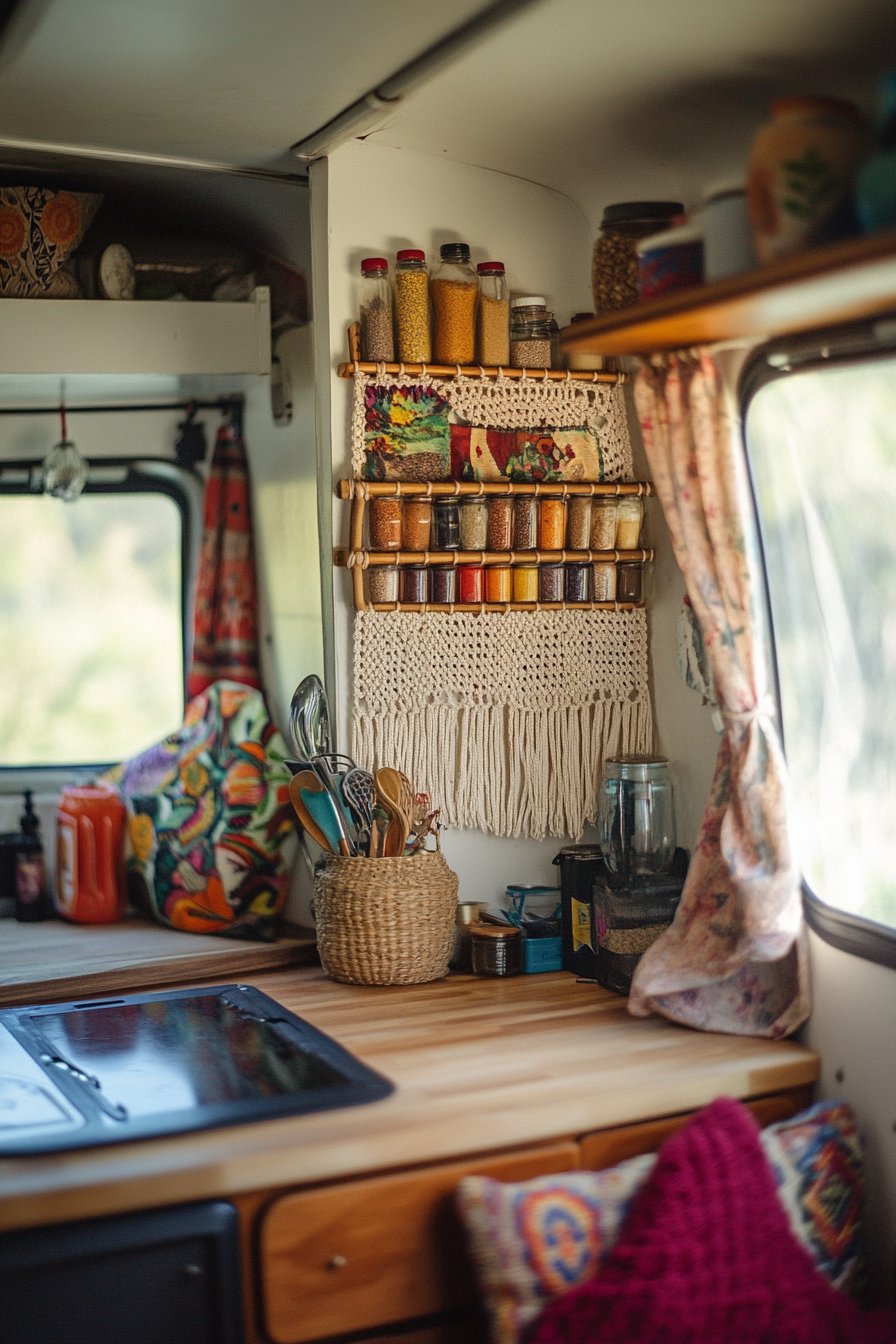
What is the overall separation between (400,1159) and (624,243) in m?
1.31

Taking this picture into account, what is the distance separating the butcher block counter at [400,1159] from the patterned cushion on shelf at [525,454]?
1.01m

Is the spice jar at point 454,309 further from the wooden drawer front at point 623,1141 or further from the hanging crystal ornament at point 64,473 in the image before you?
the wooden drawer front at point 623,1141

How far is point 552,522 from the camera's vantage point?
7.73 feet

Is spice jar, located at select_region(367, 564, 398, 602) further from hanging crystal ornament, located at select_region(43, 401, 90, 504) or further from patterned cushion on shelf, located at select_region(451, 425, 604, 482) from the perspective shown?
hanging crystal ornament, located at select_region(43, 401, 90, 504)

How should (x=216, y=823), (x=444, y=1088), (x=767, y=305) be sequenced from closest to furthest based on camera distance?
(x=767, y=305), (x=444, y=1088), (x=216, y=823)

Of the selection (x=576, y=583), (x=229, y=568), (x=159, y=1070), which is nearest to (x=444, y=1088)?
(x=159, y=1070)

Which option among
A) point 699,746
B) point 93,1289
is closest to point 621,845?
point 699,746

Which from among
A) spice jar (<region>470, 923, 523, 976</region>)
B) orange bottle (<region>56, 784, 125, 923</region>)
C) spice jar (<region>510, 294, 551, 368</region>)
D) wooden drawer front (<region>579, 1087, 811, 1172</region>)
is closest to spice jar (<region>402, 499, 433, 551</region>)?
spice jar (<region>510, 294, 551, 368</region>)

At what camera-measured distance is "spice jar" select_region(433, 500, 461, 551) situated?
7.54ft

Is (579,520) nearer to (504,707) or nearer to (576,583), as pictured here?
(576,583)

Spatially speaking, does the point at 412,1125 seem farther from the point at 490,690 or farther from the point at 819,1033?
the point at 490,690

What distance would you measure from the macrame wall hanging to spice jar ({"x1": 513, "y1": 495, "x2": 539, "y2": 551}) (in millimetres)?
20

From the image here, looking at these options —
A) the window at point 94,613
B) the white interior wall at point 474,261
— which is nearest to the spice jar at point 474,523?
the white interior wall at point 474,261

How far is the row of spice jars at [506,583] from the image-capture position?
228cm
